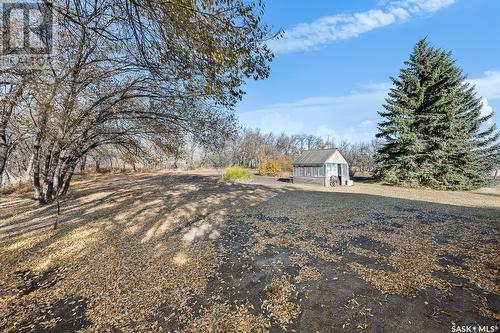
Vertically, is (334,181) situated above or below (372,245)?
above

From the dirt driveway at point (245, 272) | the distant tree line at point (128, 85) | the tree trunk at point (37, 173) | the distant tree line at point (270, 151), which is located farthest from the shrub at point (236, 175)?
the tree trunk at point (37, 173)

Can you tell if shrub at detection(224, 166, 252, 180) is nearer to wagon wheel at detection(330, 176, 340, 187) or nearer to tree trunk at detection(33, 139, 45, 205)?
wagon wheel at detection(330, 176, 340, 187)

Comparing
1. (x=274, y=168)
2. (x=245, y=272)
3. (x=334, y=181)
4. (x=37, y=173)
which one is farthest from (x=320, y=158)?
(x=37, y=173)

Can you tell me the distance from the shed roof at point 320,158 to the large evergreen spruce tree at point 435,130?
3.99 meters

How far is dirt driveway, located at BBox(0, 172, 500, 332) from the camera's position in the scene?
3641mm

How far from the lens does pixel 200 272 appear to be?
5.14 meters

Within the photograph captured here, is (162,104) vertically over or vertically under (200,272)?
over

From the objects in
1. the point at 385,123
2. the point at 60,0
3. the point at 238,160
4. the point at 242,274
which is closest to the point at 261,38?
the point at 242,274

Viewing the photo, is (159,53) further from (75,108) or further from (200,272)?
(75,108)

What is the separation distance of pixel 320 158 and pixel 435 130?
9.68m

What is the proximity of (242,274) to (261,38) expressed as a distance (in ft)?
13.9

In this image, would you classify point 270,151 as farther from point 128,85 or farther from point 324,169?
point 128,85

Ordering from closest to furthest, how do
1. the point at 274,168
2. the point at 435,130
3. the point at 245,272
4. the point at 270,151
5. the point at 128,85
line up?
the point at 245,272 → the point at 128,85 → the point at 435,130 → the point at 274,168 → the point at 270,151

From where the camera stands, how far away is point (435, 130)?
21.3 metres
